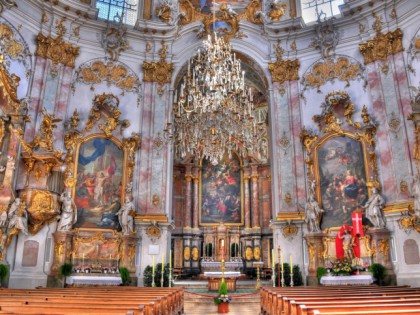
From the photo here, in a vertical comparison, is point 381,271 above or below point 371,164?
below

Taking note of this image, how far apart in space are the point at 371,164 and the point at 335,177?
1444 millimetres

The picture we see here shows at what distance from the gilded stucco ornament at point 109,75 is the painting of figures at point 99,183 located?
257 cm

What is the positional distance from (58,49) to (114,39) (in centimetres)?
262

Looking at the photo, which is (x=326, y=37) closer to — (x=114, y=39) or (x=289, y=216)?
(x=289, y=216)

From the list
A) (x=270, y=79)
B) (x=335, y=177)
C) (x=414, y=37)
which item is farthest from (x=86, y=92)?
(x=414, y=37)

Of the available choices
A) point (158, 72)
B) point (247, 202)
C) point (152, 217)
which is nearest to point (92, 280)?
point (152, 217)

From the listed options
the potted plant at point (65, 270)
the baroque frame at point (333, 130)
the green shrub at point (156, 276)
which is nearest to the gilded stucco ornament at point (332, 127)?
the baroque frame at point (333, 130)

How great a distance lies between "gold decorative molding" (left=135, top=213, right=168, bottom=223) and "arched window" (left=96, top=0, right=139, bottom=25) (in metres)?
9.33

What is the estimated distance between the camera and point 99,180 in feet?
50.9

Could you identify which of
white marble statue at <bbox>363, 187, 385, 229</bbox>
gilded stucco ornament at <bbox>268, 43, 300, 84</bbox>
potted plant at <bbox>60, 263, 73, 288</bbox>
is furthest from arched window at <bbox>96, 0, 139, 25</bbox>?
white marble statue at <bbox>363, 187, 385, 229</bbox>

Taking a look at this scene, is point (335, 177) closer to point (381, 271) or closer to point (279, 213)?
point (279, 213)

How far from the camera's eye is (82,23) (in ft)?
54.2

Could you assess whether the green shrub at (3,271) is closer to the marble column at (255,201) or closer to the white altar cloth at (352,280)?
the white altar cloth at (352,280)

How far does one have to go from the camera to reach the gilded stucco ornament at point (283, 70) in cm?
1706
